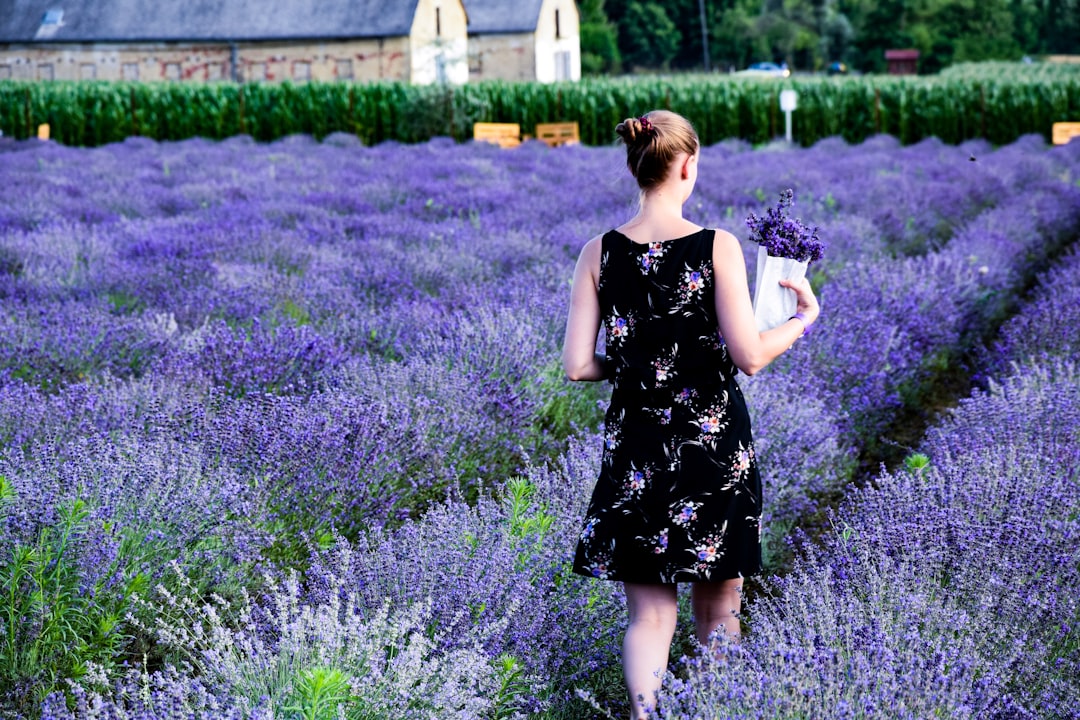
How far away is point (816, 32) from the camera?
86.1m

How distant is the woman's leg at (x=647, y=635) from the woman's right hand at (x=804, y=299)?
68cm

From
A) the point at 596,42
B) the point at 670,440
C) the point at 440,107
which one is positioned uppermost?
the point at 596,42

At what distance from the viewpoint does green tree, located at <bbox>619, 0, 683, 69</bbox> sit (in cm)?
8212

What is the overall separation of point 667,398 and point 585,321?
26cm

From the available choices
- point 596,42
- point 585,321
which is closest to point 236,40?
point 596,42

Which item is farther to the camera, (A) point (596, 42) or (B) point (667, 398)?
(A) point (596, 42)

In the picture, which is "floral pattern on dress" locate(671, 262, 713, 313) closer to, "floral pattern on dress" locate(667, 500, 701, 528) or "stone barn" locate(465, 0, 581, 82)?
"floral pattern on dress" locate(667, 500, 701, 528)

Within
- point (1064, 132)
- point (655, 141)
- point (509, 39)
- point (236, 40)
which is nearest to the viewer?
point (655, 141)

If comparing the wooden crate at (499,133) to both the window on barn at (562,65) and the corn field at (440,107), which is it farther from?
the window on barn at (562,65)

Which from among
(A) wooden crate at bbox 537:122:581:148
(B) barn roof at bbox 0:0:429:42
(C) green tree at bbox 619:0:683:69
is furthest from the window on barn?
(C) green tree at bbox 619:0:683:69

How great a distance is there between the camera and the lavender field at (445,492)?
2.39 metres

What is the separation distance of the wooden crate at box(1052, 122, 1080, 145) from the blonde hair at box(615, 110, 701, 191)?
23.5 m

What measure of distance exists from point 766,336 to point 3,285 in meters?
5.34

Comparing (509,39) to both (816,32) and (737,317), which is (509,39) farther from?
(816,32)
